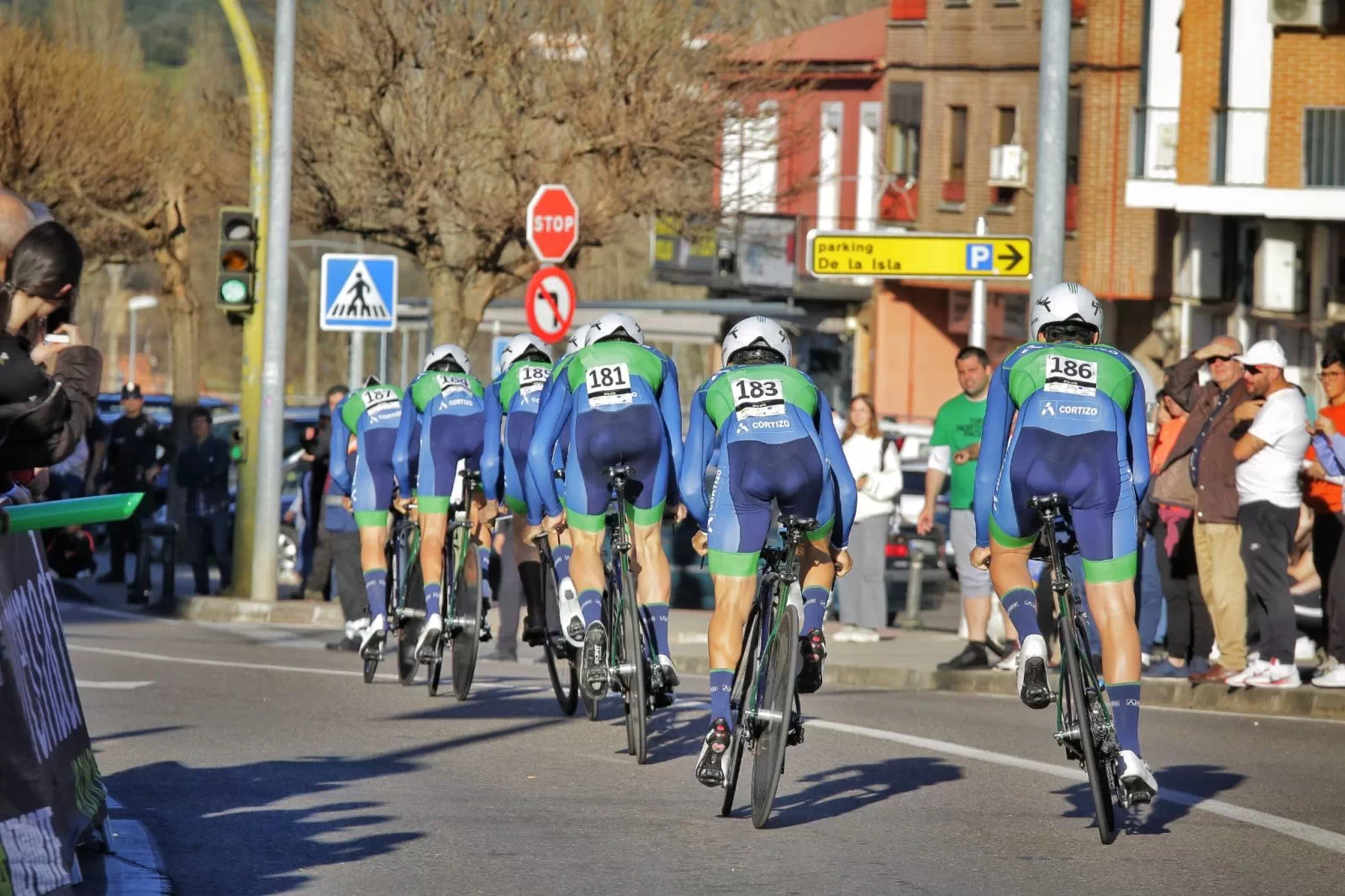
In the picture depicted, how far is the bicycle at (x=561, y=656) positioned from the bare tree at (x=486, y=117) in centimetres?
1495

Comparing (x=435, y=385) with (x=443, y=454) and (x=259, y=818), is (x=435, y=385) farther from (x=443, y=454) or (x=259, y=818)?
(x=259, y=818)

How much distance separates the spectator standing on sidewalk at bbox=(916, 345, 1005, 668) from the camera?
50.5ft

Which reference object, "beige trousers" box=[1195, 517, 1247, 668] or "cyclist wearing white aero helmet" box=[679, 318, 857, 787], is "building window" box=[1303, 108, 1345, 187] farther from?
"cyclist wearing white aero helmet" box=[679, 318, 857, 787]

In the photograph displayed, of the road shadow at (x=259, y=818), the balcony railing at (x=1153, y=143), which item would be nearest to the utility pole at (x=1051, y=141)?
the road shadow at (x=259, y=818)

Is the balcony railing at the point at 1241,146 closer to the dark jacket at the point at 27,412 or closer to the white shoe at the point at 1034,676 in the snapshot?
the white shoe at the point at 1034,676

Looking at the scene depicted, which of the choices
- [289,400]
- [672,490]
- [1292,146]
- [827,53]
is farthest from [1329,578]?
[289,400]

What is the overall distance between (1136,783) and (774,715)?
51.2 inches

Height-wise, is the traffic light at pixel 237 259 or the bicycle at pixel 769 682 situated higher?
the traffic light at pixel 237 259

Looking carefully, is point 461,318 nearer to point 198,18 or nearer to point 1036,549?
point 1036,549

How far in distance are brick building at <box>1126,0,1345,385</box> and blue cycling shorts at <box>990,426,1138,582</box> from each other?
22.4 metres

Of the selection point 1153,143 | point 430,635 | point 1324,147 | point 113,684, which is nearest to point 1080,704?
point 430,635

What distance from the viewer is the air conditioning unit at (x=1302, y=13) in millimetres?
30500

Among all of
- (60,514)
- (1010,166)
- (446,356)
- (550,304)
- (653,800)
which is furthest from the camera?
(1010,166)

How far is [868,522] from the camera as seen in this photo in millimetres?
18219
